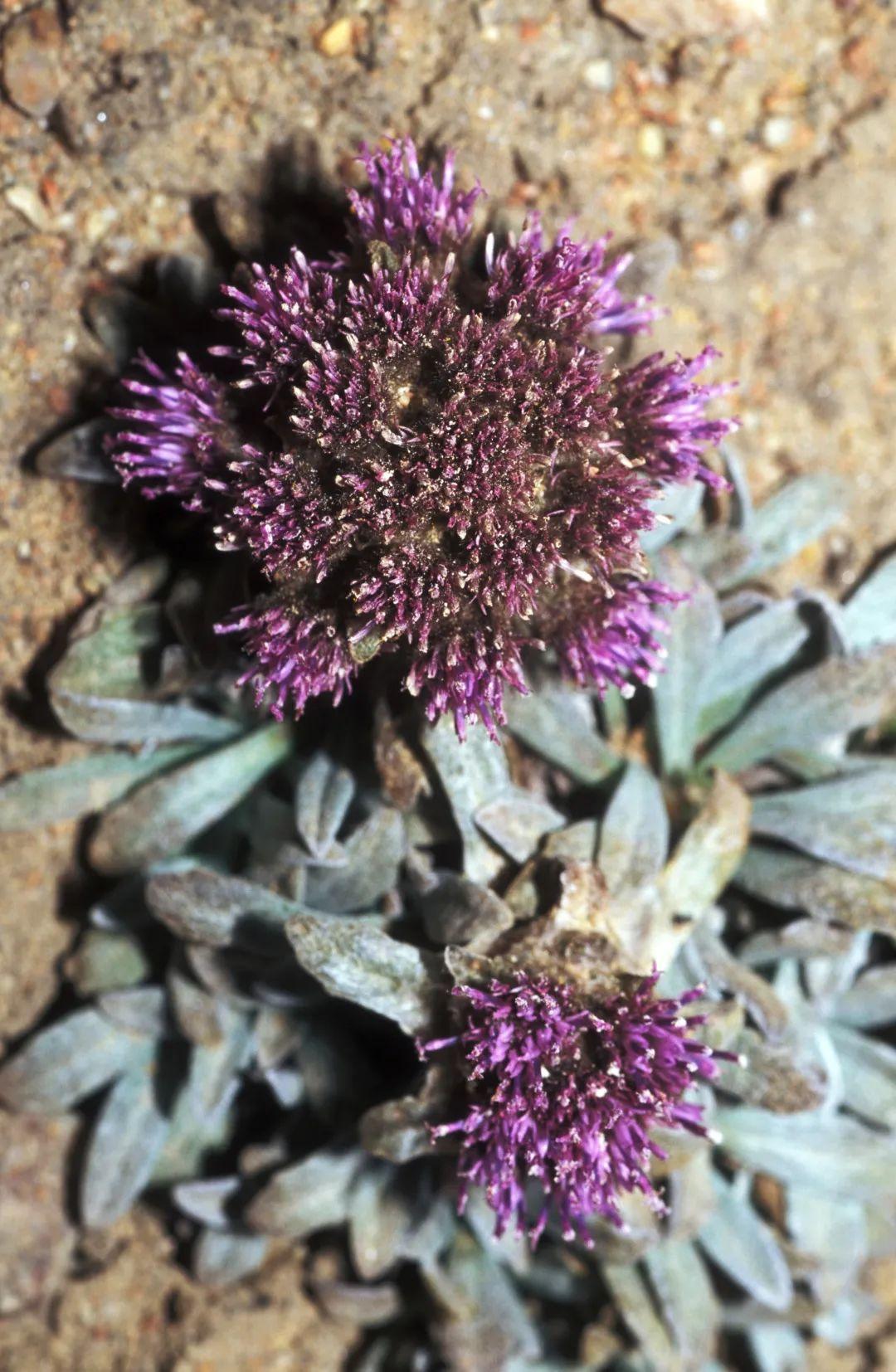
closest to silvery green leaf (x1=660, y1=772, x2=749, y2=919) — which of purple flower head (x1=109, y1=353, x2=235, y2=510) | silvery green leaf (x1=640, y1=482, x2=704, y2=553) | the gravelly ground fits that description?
silvery green leaf (x1=640, y1=482, x2=704, y2=553)

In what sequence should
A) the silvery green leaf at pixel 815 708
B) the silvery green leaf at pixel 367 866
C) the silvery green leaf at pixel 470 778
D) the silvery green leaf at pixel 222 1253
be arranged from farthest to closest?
the silvery green leaf at pixel 222 1253 → the silvery green leaf at pixel 815 708 → the silvery green leaf at pixel 367 866 → the silvery green leaf at pixel 470 778

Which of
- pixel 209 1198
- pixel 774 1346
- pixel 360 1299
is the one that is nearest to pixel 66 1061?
pixel 209 1198

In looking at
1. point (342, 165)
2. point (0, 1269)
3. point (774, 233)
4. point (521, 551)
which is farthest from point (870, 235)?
point (0, 1269)

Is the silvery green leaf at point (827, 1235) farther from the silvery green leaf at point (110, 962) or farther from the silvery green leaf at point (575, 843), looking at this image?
the silvery green leaf at point (110, 962)

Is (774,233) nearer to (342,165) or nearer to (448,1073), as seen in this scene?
(342,165)

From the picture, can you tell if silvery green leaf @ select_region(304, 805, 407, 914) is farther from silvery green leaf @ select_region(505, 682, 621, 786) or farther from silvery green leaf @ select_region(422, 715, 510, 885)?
silvery green leaf @ select_region(505, 682, 621, 786)

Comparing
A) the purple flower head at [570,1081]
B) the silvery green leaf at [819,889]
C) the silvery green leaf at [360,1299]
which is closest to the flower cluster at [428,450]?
the purple flower head at [570,1081]
